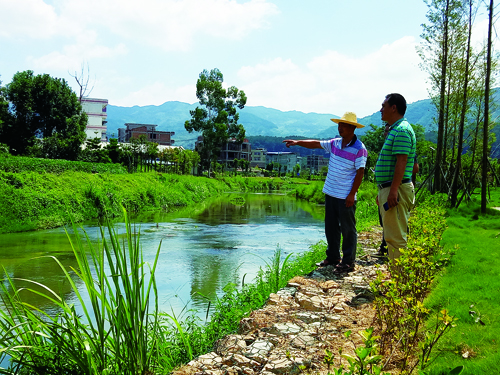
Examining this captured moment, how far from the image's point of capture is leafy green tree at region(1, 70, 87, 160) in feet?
92.1

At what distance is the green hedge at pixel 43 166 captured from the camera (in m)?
13.9

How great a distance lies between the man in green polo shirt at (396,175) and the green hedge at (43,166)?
41.7 ft

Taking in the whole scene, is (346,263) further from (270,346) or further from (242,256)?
(242,256)

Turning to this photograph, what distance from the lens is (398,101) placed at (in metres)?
3.91

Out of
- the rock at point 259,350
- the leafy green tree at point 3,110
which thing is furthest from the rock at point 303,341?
the leafy green tree at point 3,110

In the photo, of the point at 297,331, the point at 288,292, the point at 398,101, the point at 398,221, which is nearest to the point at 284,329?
the point at 297,331

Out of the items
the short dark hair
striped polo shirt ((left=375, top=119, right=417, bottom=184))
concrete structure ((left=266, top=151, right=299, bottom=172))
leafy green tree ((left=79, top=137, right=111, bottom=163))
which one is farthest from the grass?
concrete structure ((left=266, top=151, right=299, bottom=172))

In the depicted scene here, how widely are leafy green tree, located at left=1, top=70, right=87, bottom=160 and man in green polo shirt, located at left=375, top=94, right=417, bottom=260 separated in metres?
27.0

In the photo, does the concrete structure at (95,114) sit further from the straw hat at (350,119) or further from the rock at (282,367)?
the rock at (282,367)

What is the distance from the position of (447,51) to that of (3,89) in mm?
27635

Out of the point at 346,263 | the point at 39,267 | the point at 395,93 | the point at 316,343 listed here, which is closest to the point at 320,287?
the point at 346,263

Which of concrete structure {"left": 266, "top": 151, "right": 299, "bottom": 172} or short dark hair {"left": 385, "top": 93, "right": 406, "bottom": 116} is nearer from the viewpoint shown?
short dark hair {"left": 385, "top": 93, "right": 406, "bottom": 116}

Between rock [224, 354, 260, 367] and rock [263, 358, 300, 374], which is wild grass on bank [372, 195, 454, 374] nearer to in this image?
rock [263, 358, 300, 374]

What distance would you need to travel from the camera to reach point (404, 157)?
12.3 feet
